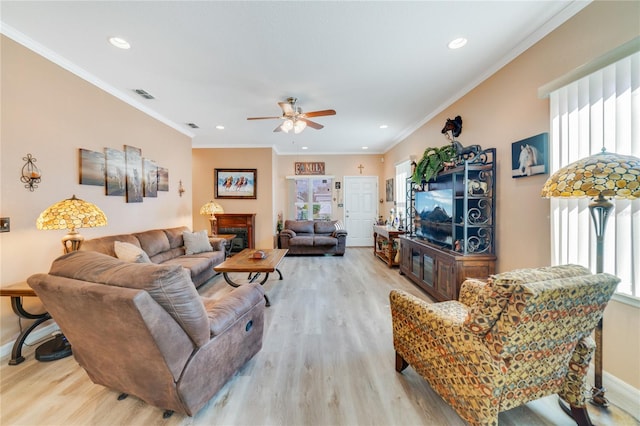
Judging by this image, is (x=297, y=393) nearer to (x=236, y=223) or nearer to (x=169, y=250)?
(x=169, y=250)

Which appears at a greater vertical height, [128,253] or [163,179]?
[163,179]

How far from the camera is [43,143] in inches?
94.3

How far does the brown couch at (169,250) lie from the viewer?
296 centimetres

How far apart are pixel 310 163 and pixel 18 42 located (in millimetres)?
5678

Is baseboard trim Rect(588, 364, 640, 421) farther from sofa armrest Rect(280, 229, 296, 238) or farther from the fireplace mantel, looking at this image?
the fireplace mantel

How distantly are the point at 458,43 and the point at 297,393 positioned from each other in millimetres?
3326

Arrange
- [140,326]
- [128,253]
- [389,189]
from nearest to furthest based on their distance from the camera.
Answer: [140,326], [128,253], [389,189]

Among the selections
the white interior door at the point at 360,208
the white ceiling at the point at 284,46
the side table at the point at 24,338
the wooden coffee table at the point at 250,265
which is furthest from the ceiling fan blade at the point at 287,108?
the white interior door at the point at 360,208

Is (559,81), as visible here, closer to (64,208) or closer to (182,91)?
(182,91)

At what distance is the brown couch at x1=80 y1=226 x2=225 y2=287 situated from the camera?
9.71 feet

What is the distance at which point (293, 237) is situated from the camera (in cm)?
614

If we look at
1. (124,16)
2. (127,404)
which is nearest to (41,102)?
(124,16)

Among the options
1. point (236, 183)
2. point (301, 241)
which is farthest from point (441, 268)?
point (236, 183)

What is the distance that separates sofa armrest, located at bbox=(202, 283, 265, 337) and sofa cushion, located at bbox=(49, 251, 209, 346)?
0.13 metres
